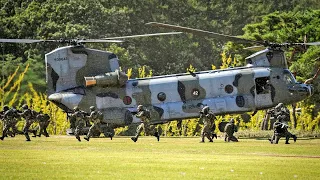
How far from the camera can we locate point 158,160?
30859mm

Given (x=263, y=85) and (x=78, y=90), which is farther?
(x=78, y=90)

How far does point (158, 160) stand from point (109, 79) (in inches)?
732

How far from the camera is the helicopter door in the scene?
160 ft

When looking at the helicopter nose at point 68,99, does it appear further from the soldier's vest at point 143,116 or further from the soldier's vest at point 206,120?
the soldier's vest at point 206,120

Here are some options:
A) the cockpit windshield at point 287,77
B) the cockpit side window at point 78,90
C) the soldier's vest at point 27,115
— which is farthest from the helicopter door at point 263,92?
the soldier's vest at point 27,115

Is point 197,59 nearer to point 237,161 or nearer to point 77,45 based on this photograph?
point 77,45

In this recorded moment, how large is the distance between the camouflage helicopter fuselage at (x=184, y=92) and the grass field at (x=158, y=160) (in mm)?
7684

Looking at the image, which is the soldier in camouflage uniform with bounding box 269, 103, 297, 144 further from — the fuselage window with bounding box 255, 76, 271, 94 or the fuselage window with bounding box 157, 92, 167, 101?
the fuselage window with bounding box 157, 92, 167, 101

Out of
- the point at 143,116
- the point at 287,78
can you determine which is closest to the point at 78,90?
the point at 143,116

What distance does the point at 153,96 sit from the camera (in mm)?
49406

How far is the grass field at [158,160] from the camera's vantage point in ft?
86.1

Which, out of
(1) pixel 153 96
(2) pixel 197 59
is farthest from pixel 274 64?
(2) pixel 197 59

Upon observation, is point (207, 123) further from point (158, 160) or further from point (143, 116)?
point (158, 160)

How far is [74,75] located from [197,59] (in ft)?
178
